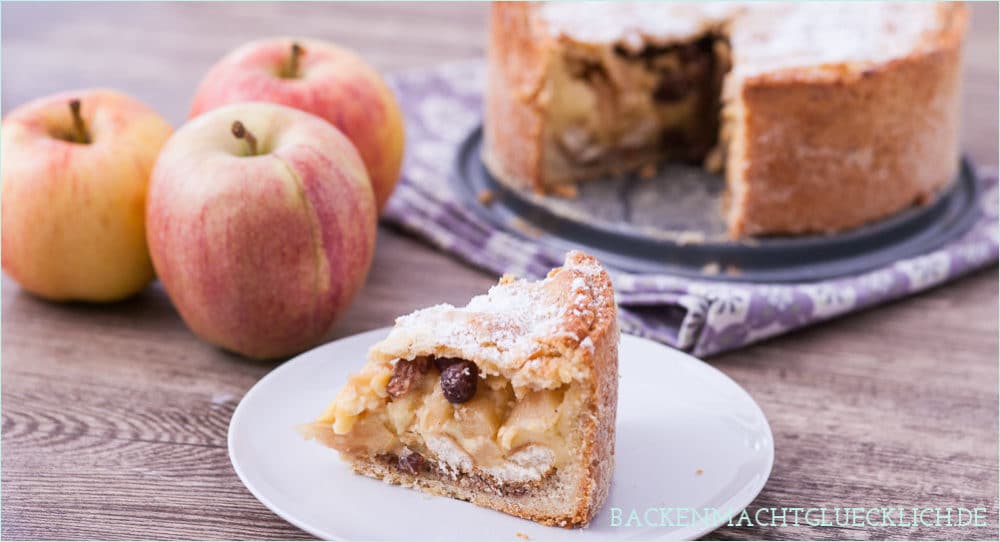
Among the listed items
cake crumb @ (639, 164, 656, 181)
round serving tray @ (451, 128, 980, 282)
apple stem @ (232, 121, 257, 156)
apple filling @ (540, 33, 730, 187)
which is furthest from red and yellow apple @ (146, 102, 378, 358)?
cake crumb @ (639, 164, 656, 181)

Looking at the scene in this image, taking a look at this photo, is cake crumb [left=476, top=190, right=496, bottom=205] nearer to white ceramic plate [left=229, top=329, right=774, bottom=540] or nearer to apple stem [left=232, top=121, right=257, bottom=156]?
Answer: apple stem [left=232, top=121, right=257, bottom=156]

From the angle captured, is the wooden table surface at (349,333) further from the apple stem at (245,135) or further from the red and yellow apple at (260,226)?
the apple stem at (245,135)

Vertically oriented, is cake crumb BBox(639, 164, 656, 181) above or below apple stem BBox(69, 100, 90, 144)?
below

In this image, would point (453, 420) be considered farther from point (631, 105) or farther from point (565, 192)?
point (631, 105)

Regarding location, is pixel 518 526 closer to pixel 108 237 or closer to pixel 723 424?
pixel 723 424

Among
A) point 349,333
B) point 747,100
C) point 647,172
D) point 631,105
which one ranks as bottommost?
point 349,333

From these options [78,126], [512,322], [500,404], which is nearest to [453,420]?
[500,404]

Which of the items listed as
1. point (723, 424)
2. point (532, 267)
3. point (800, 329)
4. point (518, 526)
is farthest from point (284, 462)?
point (800, 329)
